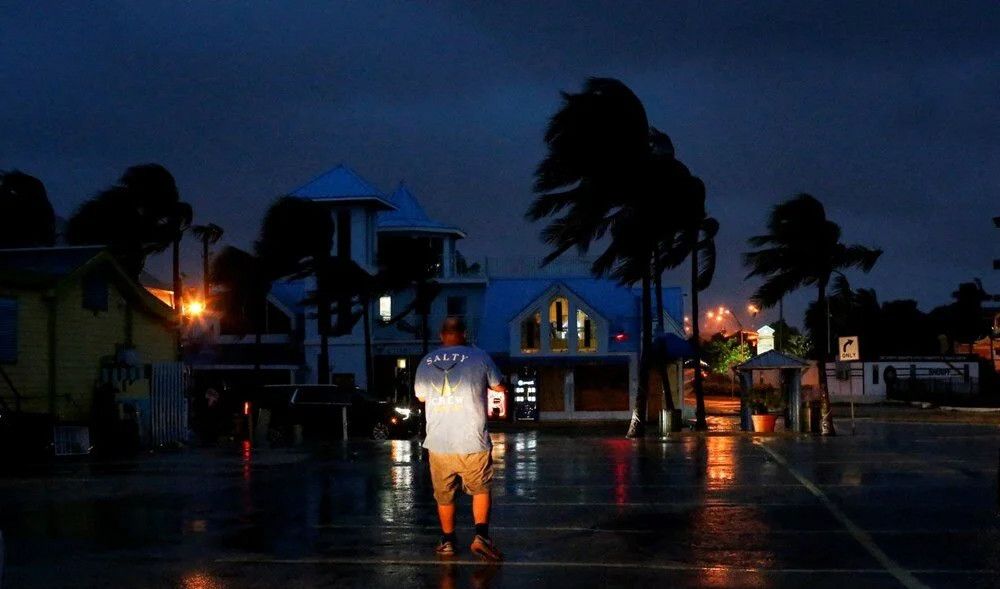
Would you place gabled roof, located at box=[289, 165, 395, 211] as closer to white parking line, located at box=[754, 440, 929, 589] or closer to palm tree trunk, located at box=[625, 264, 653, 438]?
palm tree trunk, located at box=[625, 264, 653, 438]

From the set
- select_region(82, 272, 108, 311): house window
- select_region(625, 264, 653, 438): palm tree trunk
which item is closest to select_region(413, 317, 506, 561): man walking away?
select_region(82, 272, 108, 311): house window

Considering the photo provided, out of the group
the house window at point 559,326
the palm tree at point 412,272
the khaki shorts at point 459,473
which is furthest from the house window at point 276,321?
the khaki shorts at point 459,473

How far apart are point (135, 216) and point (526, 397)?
58.5ft

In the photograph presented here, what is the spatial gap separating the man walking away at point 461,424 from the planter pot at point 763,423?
2286cm

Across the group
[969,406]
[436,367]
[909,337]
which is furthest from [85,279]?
[909,337]

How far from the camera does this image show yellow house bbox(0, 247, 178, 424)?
72.9ft

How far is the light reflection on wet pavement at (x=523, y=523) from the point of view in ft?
28.6

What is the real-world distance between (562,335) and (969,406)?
19026mm

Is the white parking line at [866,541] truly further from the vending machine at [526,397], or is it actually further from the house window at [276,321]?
the house window at [276,321]

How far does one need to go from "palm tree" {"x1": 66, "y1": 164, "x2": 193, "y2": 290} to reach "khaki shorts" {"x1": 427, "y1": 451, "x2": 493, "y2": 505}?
41068 millimetres

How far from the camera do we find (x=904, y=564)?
897 centimetres

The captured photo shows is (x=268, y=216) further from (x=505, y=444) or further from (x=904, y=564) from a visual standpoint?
(x=904, y=564)

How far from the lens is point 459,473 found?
9242mm

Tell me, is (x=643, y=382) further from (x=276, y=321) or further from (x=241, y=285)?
(x=276, y=321)
